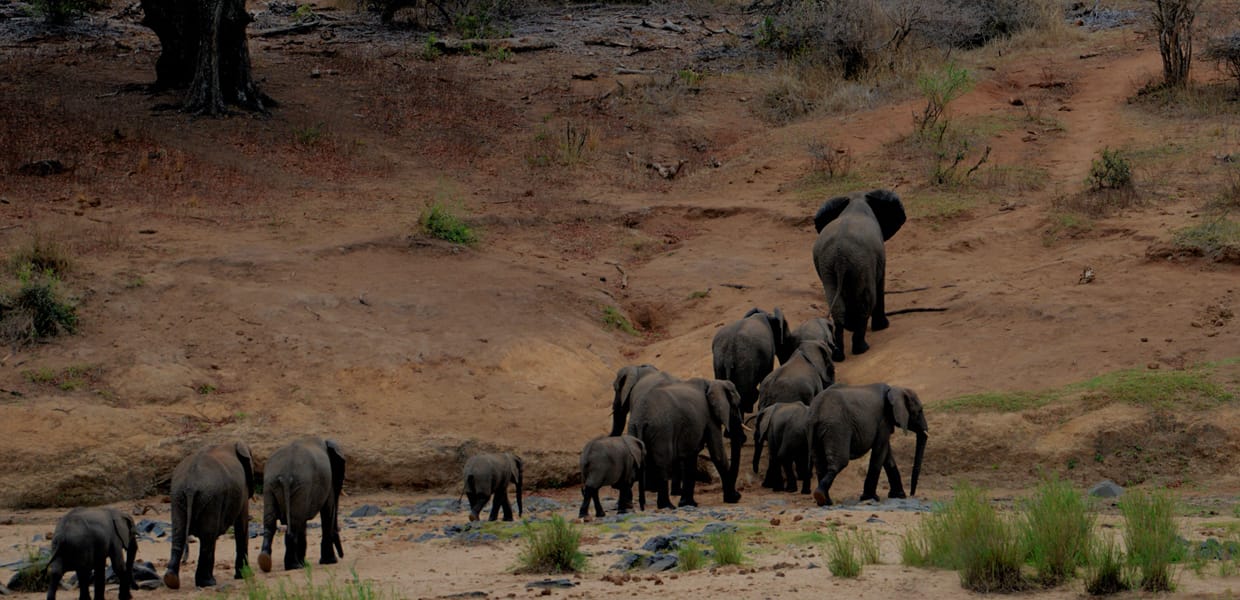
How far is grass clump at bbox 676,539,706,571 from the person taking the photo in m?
9.13

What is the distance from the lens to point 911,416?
13.1 metres

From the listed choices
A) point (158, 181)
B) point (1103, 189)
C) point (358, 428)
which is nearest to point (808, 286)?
point (1103, 189)

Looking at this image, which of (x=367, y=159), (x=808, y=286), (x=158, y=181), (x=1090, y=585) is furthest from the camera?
(x=367, y=159)

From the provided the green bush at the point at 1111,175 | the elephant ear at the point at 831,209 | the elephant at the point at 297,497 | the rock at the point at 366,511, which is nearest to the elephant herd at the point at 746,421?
the rock at the point at 366,511

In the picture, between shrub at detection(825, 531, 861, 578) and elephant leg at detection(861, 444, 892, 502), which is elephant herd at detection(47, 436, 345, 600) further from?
elephant leg at detection(861, 444, 892, 502)

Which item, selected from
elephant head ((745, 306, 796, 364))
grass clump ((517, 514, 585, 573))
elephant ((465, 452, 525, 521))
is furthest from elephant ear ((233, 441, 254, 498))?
elephant head ((745, 306, 796, 364))

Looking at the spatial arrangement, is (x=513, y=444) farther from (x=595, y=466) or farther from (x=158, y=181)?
(x=158, y=181)

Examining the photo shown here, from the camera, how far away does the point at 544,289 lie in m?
20.0

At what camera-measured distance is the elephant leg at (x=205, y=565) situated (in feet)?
31.4

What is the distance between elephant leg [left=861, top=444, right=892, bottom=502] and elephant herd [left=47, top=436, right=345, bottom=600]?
15.6 feet

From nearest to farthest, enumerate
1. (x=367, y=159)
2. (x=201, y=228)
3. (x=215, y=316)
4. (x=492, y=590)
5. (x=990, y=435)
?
(x=492, y=590), (x=990, y=435), (x=215, y=316), (x=201, y=228), (x=367, y=159)

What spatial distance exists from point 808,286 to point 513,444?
19.8 feet

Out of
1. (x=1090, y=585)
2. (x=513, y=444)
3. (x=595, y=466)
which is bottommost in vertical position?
(x=513, y=444)

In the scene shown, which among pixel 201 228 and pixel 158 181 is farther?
pixel 158 181
